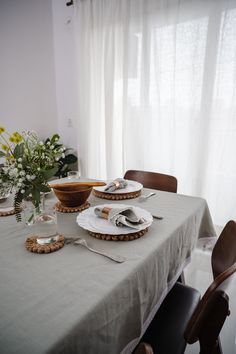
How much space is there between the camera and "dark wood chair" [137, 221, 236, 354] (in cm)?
54

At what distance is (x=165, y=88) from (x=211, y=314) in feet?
6.41

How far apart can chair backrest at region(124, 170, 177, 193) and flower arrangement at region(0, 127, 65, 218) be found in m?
0.93

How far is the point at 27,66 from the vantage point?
2713 millimetres

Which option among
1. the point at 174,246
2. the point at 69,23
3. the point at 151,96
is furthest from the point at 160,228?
the point at 69,23

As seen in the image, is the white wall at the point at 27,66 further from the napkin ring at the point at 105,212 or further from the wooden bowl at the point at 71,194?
the napkin ring at the point at 105,212

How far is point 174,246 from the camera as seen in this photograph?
89cm

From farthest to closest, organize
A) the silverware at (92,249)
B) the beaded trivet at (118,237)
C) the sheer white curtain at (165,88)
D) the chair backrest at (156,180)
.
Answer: the sheer white curtain at (165,88), the chair backrest at (156,180), the beaded trivet at (118,237), the silverware at (92,249)

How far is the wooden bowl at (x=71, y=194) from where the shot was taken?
3.32 ft

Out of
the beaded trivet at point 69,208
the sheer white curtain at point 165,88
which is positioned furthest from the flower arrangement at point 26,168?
the sheer white curtain at point 165,88

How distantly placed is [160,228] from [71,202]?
405mm

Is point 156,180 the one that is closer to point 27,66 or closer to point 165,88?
point 165,88

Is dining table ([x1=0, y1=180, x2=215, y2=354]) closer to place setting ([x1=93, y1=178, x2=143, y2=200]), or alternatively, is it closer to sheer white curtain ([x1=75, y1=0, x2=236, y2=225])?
place setting ([x1=93, y1=178, x2=143, y2=200])

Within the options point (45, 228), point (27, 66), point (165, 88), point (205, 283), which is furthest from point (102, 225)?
point (27, 66)

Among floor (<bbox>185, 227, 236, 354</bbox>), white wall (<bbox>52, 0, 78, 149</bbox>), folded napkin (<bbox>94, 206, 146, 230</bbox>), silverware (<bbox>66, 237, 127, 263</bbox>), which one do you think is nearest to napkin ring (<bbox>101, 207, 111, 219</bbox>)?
folded napkin (<bbox>94, 206, 146, 230</bbox>)
